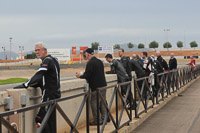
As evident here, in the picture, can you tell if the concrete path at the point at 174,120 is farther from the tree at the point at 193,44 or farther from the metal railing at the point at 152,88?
the tree at the point at 193,44

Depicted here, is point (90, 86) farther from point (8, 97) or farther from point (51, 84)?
point (8, 97)

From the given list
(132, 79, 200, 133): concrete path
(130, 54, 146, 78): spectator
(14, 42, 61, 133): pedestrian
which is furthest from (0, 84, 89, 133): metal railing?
(130, 54, 146, 78): spectator

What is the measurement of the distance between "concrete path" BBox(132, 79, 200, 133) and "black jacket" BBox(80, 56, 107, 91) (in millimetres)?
1431

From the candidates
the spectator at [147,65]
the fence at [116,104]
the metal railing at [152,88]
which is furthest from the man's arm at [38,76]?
the spectator at [147,65]

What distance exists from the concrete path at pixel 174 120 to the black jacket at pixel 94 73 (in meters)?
1.43

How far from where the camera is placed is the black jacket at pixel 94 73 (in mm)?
7075

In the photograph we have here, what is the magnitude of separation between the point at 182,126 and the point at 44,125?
483 centimetres

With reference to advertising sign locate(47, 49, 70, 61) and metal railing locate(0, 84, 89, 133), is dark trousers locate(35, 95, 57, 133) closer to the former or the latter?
metal railing locate(0, 84, 89, 133)

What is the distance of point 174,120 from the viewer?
29.3 ft

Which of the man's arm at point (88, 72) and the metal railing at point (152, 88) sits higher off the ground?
the man's arm at point (88, 72)

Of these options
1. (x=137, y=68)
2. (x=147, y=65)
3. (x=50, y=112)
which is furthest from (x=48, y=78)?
(x=147, y=65)

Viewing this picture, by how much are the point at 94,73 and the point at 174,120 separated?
3.02 metres

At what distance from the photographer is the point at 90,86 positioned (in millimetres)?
7348

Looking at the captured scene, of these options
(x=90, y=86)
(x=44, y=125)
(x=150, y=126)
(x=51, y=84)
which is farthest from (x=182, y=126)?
(x=44, y=125)
